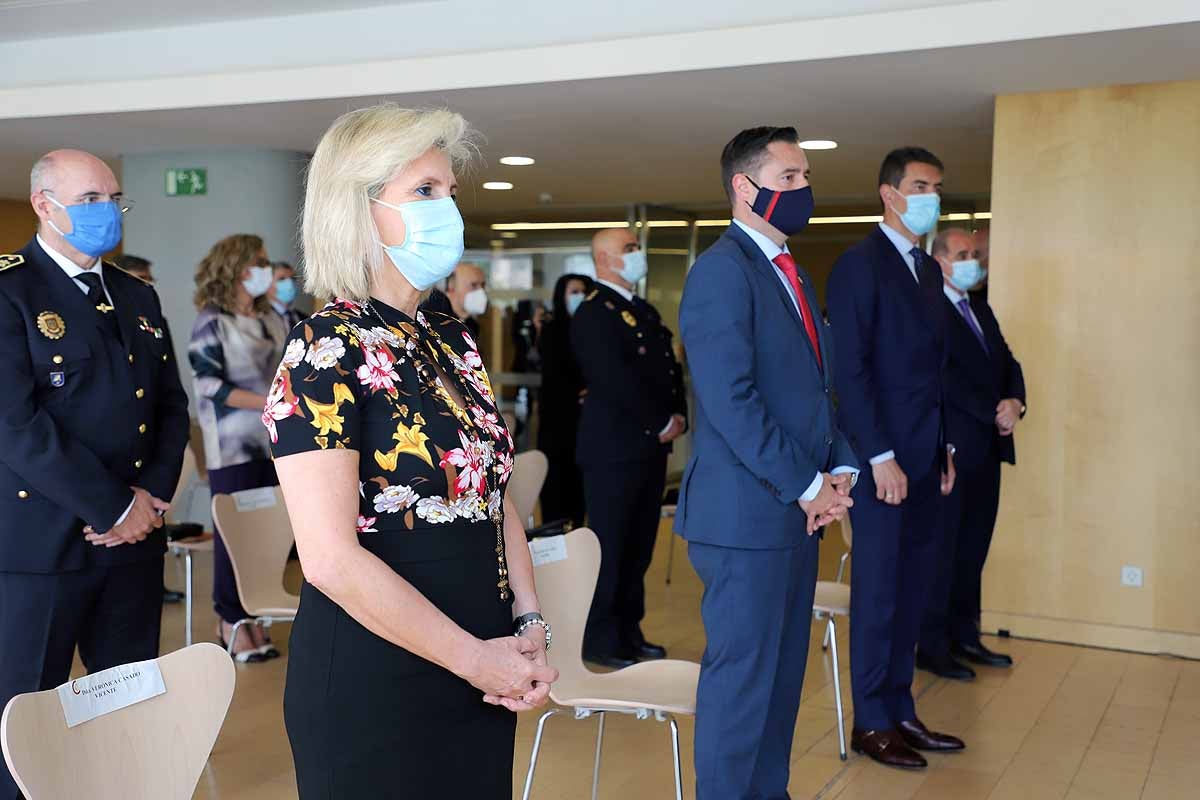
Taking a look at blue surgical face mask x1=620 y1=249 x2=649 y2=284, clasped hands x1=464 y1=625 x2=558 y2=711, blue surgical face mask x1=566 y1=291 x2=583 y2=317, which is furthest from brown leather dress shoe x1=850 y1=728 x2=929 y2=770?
blue surgical face mask x1=566 y1=291 x2=583 y2=317

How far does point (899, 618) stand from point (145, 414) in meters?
2.50

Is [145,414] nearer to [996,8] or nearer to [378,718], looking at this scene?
[378,718]

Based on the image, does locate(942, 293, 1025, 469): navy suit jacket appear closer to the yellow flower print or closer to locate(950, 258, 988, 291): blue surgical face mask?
locate(950, 258, 988, 291): blue surgical face mask

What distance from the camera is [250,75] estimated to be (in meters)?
6.00

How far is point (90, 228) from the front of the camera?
2.99 m

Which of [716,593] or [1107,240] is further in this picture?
[1107,240]

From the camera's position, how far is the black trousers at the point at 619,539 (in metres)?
5.05

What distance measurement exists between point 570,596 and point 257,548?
155cm

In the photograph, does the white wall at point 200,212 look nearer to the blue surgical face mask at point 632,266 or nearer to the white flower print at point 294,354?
the blue surgical face mask at point 632,266

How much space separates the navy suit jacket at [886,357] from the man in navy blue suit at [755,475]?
2.12 ft

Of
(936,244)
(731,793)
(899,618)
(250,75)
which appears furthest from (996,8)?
(250,75)

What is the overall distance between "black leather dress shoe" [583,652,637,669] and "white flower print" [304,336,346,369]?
11.8 feet

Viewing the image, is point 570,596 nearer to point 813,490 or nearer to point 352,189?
point 813,490

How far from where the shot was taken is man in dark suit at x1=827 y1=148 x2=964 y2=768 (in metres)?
3.72
